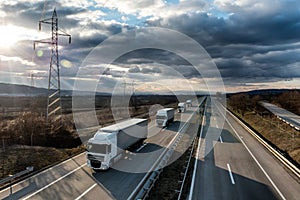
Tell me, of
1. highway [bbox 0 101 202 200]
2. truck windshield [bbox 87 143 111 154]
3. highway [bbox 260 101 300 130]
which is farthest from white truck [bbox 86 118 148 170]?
highway [bbox 260 101 300 130]

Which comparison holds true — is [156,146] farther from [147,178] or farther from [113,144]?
[147,178]

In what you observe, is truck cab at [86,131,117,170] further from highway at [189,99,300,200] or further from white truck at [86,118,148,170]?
highway at [189,99,300,200]

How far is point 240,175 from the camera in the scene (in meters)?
17.4

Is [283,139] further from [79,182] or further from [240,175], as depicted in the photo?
[79,182]

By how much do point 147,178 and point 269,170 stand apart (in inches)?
411

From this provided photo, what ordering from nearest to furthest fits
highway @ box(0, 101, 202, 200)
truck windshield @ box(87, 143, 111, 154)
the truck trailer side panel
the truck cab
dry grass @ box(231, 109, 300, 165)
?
highway @ box(0, 101, 202, 200) < the truck cab < truck windshield @ box(87, 143, 111, 154) < the truck trailer side panel < dry grass @ box(231, 109, 300, 165)

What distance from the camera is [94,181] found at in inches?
612

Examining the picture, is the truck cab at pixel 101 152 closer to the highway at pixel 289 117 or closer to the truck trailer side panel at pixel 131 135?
the truck trailer side panel at pixel 131 135

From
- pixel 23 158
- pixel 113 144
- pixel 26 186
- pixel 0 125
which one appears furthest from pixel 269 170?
pixel 0 125

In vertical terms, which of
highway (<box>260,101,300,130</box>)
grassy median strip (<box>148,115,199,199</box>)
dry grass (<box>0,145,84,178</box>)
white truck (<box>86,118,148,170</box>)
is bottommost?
dry grass (<box>0,145,84,178</box>)

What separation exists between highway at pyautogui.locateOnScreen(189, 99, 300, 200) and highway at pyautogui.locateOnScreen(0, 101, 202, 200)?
4.11 metres

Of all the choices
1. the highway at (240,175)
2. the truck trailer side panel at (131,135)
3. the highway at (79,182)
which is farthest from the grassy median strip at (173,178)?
the truck trailer side panel at (131,135)

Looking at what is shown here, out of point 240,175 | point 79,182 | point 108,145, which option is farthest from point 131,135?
point 240,175

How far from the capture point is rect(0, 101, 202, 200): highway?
13.5 m
